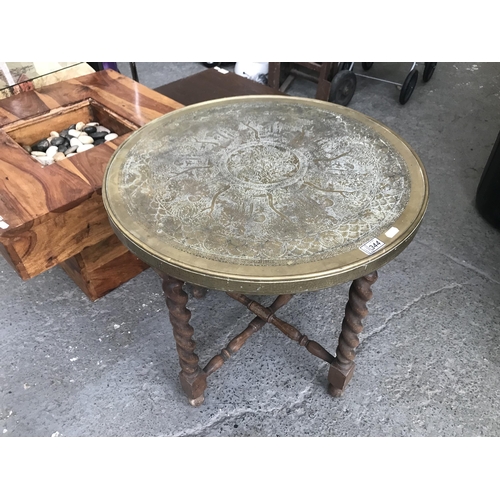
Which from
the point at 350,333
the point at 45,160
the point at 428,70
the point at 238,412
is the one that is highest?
the point at 45,160

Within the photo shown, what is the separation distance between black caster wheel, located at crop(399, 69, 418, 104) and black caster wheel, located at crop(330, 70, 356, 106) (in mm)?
403

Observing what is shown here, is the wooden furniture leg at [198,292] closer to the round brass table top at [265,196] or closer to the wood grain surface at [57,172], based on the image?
the wood grain surface at [57,172]

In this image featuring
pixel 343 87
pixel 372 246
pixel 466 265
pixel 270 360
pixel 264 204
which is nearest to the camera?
pixel 372 246

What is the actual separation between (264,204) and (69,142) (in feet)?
4.09

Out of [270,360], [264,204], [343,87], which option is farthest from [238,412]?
[343,87]

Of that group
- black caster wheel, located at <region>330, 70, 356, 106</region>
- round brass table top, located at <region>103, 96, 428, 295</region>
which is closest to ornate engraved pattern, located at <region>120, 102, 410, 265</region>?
round brass table top, located at <region>103, 96, 428, 295</region>

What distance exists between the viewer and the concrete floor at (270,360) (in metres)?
1.75

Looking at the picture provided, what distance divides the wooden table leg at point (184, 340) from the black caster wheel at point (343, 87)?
8.53ft

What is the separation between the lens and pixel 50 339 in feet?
6.66

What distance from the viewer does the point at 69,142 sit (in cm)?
218

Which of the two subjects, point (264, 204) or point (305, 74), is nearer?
Result: point (264, 204)

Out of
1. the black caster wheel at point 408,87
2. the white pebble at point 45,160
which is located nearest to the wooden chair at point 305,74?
the black caster wheel at point 408,87

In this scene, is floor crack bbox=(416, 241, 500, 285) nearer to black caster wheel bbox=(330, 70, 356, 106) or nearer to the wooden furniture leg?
the wooden furniture leg

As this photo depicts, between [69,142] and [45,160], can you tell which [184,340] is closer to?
[45,160]
